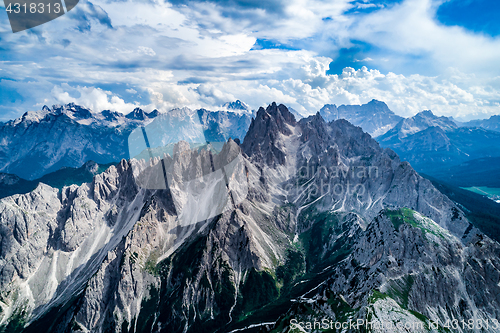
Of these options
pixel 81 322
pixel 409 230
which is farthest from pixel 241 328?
pixel 409 230

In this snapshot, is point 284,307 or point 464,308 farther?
point 284,307

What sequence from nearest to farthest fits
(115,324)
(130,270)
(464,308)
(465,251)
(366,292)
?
1. (366,292)
2. (464,308)
3. (465,251)
4. (115,324)
5. (130,270)

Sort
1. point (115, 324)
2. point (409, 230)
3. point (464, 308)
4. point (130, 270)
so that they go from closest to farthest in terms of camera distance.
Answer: point (464, 308) → point (409, 230) → point (115, 324) → point (130, 270)

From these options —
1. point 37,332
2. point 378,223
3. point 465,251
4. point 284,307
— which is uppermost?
point 465,251

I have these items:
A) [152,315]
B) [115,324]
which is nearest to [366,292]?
[152,315]

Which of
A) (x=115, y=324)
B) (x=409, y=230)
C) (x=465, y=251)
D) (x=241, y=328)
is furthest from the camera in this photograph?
(x=115, y=324)

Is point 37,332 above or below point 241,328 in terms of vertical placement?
below

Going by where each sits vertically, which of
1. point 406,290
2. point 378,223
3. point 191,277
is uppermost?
point 406,290

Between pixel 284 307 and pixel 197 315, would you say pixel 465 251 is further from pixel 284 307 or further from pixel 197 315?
pixel 197 315

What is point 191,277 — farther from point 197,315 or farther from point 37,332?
point 37,332
